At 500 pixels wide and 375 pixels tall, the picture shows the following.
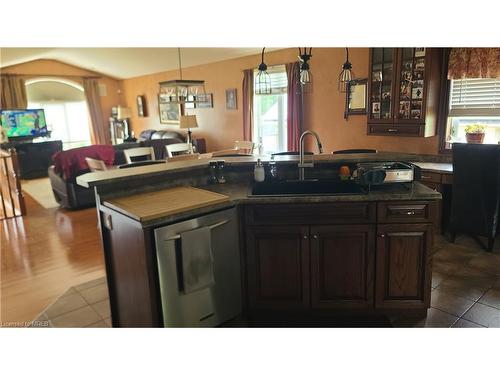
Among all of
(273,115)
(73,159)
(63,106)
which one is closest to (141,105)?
(63,106)

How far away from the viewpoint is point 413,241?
7.02 ft

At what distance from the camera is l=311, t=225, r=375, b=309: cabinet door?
2131 mm

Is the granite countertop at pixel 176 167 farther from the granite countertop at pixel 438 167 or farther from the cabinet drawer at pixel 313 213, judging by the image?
the granite countertop at pixel 438 167

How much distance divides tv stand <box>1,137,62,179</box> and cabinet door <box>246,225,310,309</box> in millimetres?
7856

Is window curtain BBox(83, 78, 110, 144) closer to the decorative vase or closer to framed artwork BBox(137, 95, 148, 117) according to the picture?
framed artwork BBox(137, 95, 148, 117)

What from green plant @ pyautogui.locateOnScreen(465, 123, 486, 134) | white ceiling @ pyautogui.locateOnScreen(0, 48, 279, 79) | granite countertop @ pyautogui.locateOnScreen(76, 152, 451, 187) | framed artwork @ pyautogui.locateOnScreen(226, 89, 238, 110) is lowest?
granite countertop @ pyautogui.locateOnScreen(76, 152, 451, 187)

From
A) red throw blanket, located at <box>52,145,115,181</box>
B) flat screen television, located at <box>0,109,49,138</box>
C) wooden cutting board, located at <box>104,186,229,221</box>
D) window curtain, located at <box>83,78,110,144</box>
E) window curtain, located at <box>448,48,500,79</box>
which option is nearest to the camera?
wooden cutting board, located at <box>104,186,229,221</box>

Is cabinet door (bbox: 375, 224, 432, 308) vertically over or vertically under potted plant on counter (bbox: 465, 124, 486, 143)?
under

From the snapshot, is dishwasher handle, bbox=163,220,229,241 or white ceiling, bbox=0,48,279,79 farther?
white ceiling, bbox=0,48,279,79

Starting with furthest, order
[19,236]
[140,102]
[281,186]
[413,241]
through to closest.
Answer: [140,102], [19,236], [281,186], [413,241]

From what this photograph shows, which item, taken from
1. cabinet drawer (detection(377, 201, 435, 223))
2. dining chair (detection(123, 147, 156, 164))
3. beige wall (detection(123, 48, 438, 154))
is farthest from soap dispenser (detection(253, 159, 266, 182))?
dining chair (detection(123, 147, 156, 164))
